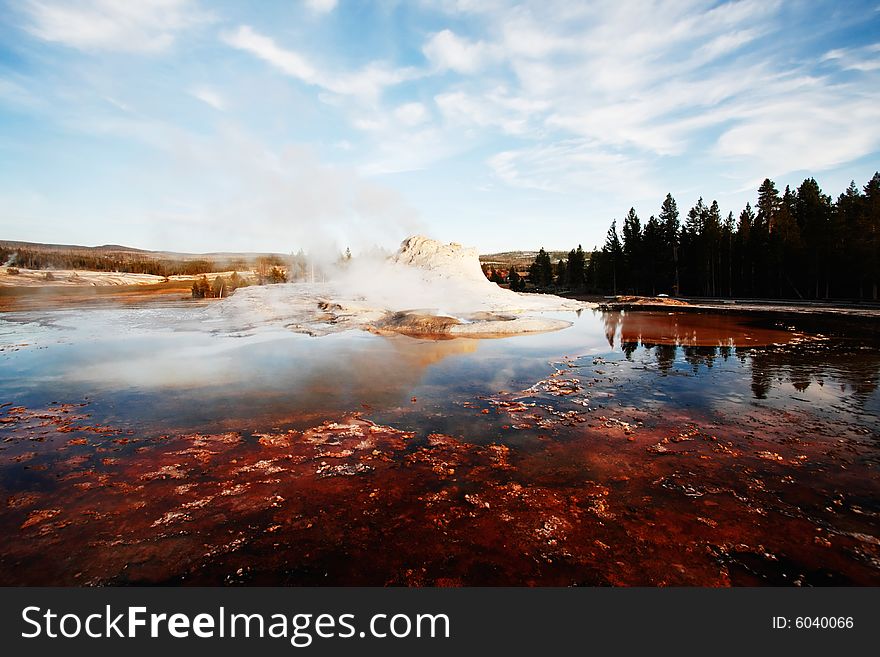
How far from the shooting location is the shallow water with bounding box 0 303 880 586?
3967 millimetres

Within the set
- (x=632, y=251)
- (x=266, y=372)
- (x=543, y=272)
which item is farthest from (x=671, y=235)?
(x=266, y=372)

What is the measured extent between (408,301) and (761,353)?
2165 cm

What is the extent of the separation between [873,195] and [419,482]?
4786 cm

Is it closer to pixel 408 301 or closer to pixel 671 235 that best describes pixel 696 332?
pixel 408 301

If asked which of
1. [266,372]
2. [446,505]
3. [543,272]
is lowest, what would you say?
[446,505]

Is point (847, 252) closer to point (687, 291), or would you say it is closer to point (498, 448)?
point (687, 291)

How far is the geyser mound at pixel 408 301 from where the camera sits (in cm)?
2192

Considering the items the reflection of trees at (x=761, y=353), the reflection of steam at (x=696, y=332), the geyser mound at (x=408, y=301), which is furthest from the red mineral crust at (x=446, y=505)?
the geyser mound at (x=408, y=301)

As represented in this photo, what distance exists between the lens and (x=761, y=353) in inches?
601

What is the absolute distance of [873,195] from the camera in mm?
33219

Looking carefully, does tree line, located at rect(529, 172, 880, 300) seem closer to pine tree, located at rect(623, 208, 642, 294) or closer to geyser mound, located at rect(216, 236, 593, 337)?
pine tree, located at rect(623, 208, 642, 294)

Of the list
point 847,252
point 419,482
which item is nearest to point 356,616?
point 419,482

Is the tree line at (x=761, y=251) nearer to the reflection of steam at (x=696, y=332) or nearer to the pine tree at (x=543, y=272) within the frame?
the pine tree at (x=543, y=272)

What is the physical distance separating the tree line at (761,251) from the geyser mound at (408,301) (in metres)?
19.9
